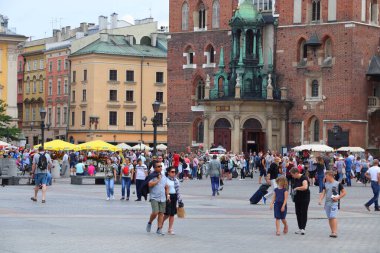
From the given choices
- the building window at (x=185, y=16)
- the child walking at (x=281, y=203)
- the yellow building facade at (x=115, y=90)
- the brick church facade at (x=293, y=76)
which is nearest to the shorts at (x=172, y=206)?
the child walking at (x=281, y=203)

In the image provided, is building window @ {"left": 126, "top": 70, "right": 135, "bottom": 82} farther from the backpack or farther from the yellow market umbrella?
the backpack

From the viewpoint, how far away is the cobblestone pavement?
21.3 m

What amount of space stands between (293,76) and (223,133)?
6112 mm

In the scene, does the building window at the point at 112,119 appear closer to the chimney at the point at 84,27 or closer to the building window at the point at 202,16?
the chimney at the point at 84,27

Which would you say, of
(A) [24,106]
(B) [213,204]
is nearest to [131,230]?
(B) [213,204]

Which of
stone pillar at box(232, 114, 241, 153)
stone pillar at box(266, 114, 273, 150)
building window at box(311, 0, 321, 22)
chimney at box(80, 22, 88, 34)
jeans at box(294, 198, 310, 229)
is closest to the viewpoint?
jeans at box(294, 198, 310, 229)

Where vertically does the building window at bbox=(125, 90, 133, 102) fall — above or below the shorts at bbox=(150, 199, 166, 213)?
above

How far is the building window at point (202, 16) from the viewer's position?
77.8 m

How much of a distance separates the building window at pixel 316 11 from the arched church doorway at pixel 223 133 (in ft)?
29.2

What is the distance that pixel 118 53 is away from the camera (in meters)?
99.9

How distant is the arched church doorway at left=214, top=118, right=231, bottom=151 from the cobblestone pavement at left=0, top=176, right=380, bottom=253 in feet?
112

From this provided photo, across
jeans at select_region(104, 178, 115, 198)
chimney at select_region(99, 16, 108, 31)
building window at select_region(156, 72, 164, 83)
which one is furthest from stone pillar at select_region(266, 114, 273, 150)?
chimney at select_region(99, 16, 108, 31)

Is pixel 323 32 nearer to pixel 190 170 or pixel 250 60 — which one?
pixel 250 60

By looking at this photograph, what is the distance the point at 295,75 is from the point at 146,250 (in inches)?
2135
